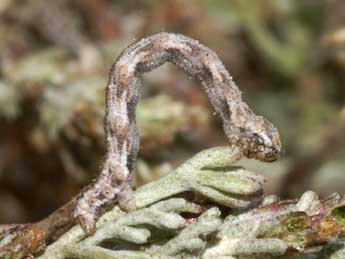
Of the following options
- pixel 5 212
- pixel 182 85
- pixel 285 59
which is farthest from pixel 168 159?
pixel 285 59

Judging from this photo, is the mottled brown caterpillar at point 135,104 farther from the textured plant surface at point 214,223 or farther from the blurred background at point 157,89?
the blurred background at point 157,89

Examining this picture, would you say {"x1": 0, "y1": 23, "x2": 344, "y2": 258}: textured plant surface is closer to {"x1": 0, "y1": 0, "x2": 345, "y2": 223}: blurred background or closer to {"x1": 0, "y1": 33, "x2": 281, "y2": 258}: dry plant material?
{"x1": 0, "y1": 33, "x2": 281, "y2": 258}: dry plant material

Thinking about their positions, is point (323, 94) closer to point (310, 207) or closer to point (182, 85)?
point (182, 85)

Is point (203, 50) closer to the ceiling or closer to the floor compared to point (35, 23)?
closer to the floor

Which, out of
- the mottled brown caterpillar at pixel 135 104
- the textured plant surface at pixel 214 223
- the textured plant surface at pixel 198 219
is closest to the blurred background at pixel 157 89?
the mottled brown caterpillar at pixel 135 104

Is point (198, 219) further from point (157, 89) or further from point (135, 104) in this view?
point (157, 89)

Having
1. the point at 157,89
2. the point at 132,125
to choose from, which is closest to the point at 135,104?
the point at 132,125
